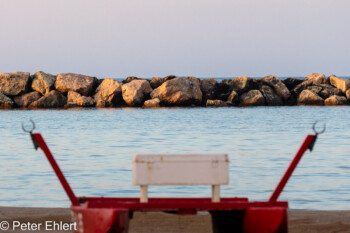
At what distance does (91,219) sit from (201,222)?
4.07 meters

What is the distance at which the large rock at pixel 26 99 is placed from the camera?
5397cm

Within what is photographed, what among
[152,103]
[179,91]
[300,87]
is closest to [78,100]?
[152,103]

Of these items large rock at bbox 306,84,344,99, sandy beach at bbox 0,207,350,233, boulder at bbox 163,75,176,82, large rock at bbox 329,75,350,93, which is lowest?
large rock at bbox 306,84,344,99

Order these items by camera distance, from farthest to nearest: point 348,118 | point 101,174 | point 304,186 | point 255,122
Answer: point 348,118, point 255,122, point 101,174, point 304,186

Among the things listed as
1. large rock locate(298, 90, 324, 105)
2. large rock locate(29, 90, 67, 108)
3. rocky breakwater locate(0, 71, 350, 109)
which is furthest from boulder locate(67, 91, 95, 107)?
large rock locate(298, 90, 324, 105)

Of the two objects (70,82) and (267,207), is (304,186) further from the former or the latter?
(70,82)

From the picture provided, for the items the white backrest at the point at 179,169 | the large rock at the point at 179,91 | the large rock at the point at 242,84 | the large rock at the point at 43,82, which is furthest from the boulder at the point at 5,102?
the white backrest at the point at 179,169

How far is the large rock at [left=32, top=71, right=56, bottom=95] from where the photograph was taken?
53.1 metres

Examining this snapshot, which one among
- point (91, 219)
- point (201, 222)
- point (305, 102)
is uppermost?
point (91, 219)

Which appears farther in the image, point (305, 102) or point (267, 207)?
point (305, 102)

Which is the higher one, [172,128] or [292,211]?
[292,211]

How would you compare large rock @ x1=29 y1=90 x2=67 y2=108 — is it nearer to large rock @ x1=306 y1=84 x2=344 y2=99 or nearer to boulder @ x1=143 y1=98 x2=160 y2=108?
boulder @ x1=143 y1=98 x2=160 y2=108

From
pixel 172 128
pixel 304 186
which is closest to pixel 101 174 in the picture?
pixel 304 186

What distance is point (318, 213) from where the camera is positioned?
11523 millimetres
